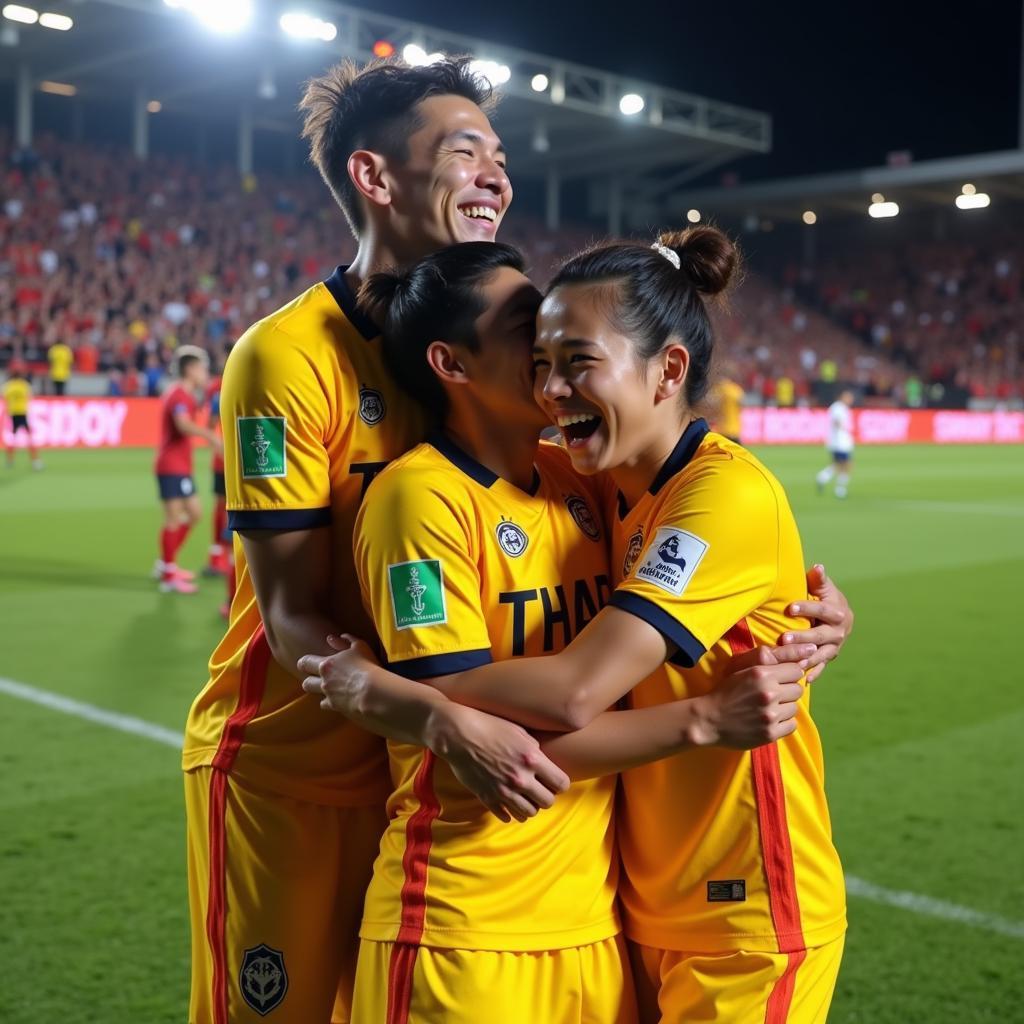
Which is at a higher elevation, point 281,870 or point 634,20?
point 634,20

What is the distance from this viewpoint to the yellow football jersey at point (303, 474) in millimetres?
2182

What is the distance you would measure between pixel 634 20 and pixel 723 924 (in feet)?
129

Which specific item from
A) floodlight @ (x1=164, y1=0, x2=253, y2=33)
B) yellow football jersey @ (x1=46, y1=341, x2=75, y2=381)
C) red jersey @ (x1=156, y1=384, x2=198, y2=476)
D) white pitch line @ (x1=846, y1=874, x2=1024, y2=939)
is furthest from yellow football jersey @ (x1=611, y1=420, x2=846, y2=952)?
floodlight @ (x1=164, y1=0, x2=253, y2=33)

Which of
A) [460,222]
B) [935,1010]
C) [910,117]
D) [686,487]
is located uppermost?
[910,117]

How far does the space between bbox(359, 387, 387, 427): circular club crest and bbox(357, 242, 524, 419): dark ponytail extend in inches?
2.0

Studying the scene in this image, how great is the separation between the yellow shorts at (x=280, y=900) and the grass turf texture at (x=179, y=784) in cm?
99

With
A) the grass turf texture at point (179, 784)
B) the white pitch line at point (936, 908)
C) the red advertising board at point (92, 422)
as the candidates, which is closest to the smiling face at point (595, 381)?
the grass turf texture at point (179, 784)

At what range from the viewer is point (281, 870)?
2.30 meters

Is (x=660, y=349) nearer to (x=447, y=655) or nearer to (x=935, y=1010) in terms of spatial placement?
(x=447, y=655)

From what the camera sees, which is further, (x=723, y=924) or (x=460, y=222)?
(x=460, y=222)

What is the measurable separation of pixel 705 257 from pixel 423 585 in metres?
0.79

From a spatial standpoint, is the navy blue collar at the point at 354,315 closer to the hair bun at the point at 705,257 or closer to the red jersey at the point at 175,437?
the hair bun at the point at 705,257

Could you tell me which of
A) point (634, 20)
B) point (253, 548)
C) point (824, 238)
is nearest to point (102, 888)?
point (253, 548)

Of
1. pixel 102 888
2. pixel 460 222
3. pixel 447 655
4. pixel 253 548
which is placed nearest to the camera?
pixel 447 655
